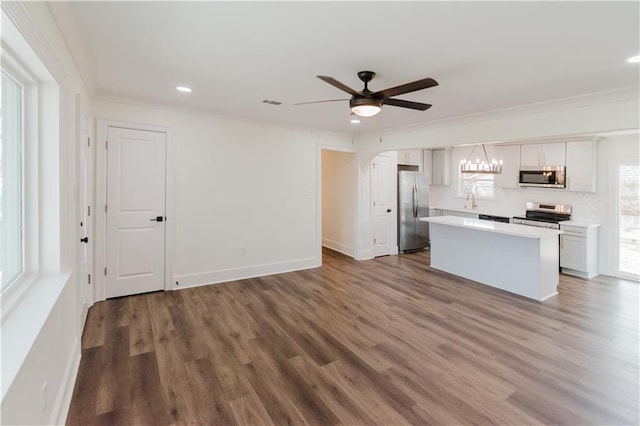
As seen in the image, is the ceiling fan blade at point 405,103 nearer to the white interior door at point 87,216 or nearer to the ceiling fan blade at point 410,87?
the ceiling fan blade at point 410,87

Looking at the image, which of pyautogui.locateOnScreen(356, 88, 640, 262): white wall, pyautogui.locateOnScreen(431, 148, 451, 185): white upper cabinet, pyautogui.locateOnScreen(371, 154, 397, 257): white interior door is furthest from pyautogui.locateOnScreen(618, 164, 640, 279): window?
pyautogui.locateOnScreen(371, 154, 397, 257): white interior door

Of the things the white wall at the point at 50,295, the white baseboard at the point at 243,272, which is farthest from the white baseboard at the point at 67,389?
the white baseboard at the point at 243,272

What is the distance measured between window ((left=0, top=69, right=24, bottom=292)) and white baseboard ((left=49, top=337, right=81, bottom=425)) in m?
0.77

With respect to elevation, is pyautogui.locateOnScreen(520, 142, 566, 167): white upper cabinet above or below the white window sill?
above

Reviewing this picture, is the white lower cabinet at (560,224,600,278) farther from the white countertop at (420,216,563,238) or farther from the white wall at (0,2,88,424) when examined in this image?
the white wall at (0,2,88,424)

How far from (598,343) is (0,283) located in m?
4.55

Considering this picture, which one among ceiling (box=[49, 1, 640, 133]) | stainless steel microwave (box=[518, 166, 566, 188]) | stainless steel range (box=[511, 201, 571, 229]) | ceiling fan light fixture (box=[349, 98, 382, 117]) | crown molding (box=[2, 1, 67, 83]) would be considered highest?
ceiling (box=[49, 1, 640, 133])

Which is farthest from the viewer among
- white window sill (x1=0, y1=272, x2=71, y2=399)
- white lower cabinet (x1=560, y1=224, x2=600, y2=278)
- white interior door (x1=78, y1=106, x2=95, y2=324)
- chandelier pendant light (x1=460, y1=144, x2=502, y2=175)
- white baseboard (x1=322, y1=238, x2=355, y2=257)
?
white baseboard (x1=322, y1=238, x2=355, y2=257)

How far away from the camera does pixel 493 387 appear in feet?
7.57

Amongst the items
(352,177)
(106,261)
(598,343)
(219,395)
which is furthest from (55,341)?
(352,177)

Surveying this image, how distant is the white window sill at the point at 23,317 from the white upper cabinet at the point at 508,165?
7000 millimetres

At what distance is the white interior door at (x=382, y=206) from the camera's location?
6.46 m

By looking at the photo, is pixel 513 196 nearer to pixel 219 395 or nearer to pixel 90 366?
pixel 219 395

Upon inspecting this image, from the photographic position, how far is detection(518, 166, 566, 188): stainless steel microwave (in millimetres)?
5508
